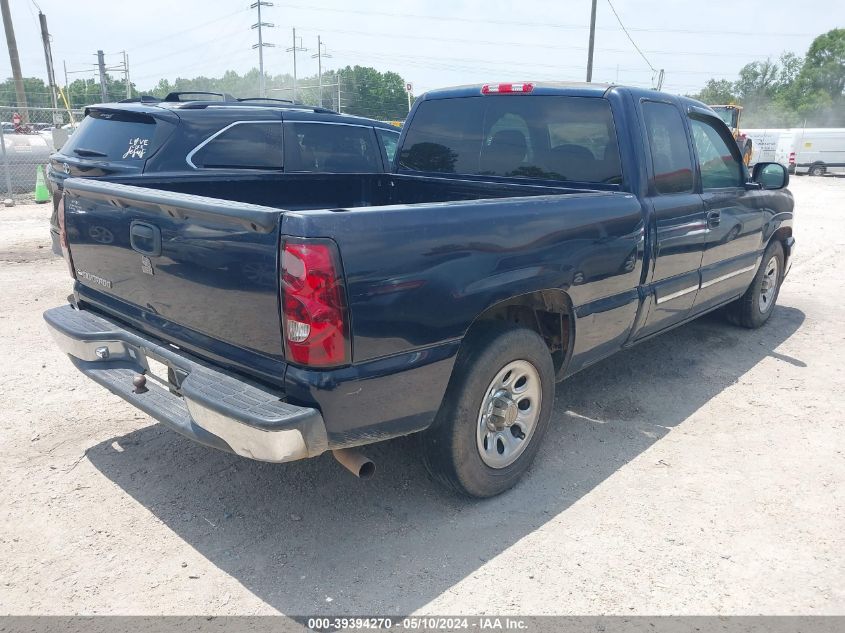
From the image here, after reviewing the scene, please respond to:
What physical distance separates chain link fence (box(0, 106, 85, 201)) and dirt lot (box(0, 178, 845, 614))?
9788 millimetres

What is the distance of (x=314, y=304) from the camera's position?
239 centimetres

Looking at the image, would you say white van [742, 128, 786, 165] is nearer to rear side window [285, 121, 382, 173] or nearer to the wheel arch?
rear side window [285, 121, 382, 173]

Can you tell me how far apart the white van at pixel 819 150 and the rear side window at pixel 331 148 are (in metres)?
28.9

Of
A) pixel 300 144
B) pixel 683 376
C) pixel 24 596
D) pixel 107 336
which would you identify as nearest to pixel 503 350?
pixel 107 336

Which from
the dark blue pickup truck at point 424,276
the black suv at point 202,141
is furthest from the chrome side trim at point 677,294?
the black suv at point 202,141

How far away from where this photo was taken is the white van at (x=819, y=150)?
Answer: 95.4ft

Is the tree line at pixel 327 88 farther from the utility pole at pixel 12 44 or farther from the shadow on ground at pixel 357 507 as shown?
the shadow on ground at pixel 357 507

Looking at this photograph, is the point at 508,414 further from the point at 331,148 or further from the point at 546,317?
the point at 331,148

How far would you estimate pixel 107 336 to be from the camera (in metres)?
3.22

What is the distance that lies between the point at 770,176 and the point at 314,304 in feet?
15.0

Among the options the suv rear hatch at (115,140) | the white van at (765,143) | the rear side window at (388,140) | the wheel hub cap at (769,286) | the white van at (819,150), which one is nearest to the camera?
the suv rear hatch at (115,140)

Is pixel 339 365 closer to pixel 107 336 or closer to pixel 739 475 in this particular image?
pixel 107 336

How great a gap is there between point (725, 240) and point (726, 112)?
2828 centimetres

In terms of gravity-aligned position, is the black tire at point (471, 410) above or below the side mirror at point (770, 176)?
below
